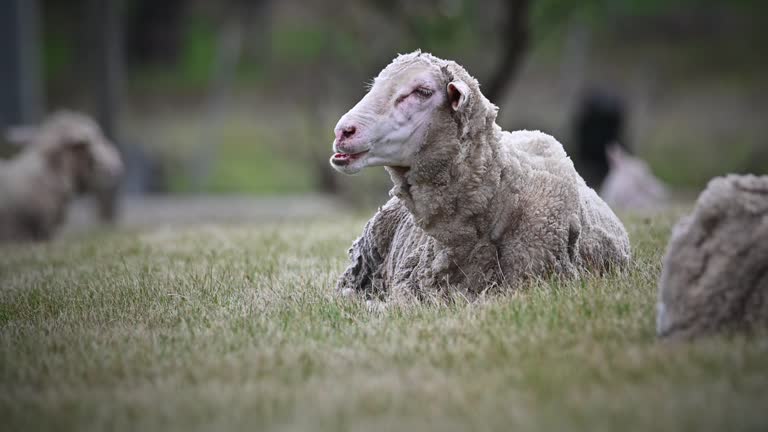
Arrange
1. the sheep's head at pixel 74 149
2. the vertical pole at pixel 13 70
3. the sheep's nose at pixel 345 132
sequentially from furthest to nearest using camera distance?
the vertical pole at pixel 13 70 < the sheep's head at pixel 74 149 < the sheep's nose at pixel 345 132

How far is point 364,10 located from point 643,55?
11140mm

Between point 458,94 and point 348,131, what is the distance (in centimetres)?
54

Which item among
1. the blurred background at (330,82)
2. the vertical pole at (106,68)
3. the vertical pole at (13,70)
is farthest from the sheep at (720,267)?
the vertical pole at (13,70)

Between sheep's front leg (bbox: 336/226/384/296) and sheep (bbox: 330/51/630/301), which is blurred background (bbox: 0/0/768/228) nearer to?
sheep's front leg (bbox: 336/226/384/296)

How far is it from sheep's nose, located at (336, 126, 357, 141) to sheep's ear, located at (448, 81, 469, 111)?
47 cm

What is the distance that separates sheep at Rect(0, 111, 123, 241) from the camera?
9953 mm

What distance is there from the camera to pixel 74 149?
1045cm

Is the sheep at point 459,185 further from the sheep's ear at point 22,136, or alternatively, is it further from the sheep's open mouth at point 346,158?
the sheep's ear at point 22,136

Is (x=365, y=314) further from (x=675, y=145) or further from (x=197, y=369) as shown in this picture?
(x=675, y=145)

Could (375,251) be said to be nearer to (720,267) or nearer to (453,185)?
(453,185)

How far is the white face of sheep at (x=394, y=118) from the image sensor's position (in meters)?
3.97

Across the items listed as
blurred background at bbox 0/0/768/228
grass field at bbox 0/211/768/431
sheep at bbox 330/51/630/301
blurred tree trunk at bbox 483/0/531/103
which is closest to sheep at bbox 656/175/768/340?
grass field at bbox 0/211/768/431

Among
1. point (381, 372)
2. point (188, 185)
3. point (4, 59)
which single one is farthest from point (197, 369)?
point (188, 185)

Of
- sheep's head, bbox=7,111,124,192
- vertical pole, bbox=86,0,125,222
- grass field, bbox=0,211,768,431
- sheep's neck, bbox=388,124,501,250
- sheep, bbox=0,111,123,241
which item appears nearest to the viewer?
grass field, bbox=0,211,768,431
